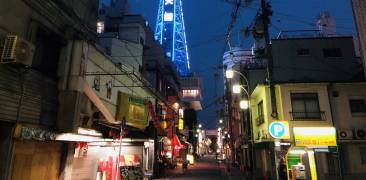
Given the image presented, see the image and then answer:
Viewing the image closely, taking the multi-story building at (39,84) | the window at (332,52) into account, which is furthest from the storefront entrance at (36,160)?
the window at (332,52)

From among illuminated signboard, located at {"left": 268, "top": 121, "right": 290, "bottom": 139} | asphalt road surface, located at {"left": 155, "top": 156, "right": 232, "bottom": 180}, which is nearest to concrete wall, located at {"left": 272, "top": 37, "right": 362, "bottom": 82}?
asphalt road surface, located at {"left": 155, "top": 156, "right": 232, "bottom": 180}

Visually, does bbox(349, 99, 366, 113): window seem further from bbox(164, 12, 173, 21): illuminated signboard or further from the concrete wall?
bbox(164, 12, 173, 21): illuminated signboard

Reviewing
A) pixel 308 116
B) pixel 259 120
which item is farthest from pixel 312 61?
pixel 259 120

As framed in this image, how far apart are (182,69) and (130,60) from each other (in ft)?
281

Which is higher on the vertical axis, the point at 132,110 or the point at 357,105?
Answer: the point at 357,105

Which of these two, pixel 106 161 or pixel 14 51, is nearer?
pixel 14 51

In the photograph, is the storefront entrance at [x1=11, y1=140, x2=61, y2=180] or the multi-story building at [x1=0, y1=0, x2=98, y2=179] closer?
the multi-story building at [x1=0, y1=0, x2=98, y2=179]

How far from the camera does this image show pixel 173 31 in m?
105

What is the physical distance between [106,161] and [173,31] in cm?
9377

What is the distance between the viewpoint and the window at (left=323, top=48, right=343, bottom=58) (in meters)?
24.5

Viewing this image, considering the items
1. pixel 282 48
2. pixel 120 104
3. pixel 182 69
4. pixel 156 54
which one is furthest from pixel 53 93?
pixel 182 69

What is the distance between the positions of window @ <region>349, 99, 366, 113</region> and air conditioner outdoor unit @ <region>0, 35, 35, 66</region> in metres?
22.5

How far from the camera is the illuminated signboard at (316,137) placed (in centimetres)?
1815

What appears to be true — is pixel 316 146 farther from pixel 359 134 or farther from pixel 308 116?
pixel 359 134
